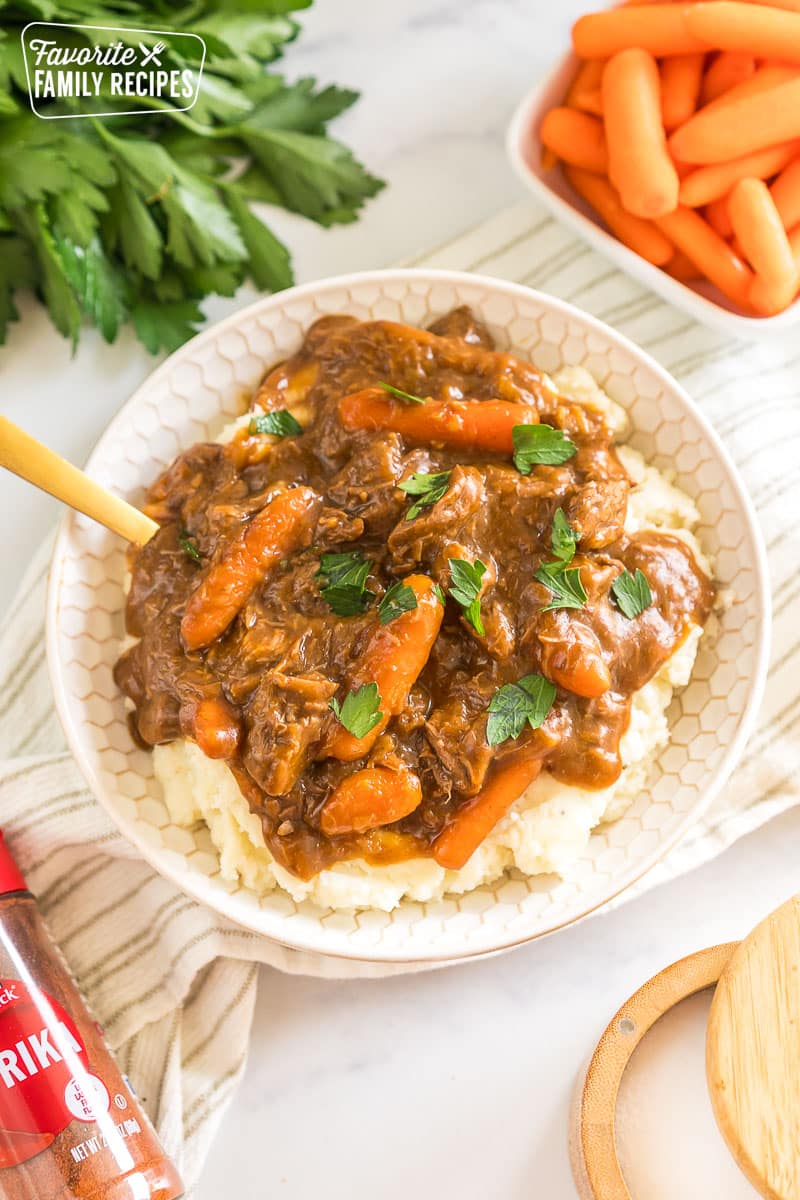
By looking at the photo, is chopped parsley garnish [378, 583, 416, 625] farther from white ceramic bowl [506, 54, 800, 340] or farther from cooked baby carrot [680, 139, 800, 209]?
cooked baby carrot [680, 139, 800, 209]

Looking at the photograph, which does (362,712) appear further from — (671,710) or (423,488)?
(671,710)

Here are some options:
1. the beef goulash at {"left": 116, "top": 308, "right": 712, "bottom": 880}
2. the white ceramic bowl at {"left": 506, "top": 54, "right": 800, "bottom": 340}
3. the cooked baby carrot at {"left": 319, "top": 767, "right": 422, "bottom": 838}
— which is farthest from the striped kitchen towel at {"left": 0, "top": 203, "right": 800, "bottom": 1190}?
the cooked baby carrot at {"left": 319, "top": 767, "right": 422, "bottom": 838}

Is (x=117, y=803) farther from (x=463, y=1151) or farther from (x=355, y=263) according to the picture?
(x=355, y=263)

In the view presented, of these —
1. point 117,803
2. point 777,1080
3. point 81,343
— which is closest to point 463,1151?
point 777,1080

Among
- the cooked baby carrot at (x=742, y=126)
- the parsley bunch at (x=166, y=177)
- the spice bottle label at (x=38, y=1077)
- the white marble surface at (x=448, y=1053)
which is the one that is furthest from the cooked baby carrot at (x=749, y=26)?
the spice bottle label at (x=38, y=1077)

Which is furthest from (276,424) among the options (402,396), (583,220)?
(583,220)

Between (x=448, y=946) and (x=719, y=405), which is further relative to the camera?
(x=719, y=405)
